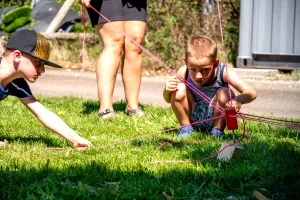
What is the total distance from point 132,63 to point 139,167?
2.22 metres

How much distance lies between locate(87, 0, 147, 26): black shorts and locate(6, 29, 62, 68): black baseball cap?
154 cm

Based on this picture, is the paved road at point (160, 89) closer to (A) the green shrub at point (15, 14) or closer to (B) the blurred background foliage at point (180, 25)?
(B) the blurred background foliage at point (180, 25)

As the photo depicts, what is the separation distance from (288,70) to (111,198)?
255 inches

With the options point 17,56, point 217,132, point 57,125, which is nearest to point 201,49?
point 217,132

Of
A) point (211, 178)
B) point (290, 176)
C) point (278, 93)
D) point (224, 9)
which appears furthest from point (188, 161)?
point (224, 9)

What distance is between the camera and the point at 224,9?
9492mm

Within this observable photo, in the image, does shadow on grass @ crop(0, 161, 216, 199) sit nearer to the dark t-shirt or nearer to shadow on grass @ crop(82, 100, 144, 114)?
the dark t-shirt

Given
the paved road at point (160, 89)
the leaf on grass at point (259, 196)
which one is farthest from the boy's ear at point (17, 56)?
the paved road at point (160, 89)

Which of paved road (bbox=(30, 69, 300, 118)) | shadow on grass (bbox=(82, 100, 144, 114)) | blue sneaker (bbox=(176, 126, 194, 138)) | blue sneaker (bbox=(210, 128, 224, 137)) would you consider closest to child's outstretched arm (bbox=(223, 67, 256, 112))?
blue sneaker (bbox=(210, 128, 224, 137))

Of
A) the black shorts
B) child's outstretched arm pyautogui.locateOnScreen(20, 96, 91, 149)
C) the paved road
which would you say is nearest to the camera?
child's outstretched arm pyautogui.locateOnScreen(20, 96, 91, 149)

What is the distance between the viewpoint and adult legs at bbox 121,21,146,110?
17.7 ft

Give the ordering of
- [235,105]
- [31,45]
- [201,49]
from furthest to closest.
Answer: [201,49] < [235,105] < [31,45]

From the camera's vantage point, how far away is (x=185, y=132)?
448 centimetres

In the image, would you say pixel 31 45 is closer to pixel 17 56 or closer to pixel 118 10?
pixel 17 56
